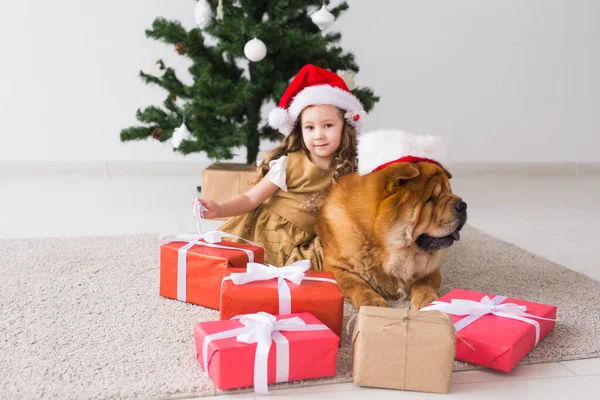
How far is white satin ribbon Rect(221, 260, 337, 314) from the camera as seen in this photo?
134cm

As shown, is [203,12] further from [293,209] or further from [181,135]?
[293,209]

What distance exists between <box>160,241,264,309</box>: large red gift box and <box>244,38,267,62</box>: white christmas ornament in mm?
1143

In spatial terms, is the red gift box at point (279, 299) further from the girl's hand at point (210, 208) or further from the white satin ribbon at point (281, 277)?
the girl's hand at point (210, 208)

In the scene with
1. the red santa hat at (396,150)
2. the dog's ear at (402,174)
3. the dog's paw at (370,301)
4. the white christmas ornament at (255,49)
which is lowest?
the dog's paw at (370,301)

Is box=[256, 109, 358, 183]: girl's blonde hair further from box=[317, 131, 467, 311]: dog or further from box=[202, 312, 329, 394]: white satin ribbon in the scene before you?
box=[202, 312, 329, 394]: white satin ribbon

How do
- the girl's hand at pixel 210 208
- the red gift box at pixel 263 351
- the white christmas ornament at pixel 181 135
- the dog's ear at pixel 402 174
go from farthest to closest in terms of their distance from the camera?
the white christmas ornament at pixel 181 135
the girl's hand at pixel 210 208
the dog's ear at pixel 402 174
the red gift box at pixel 263 351

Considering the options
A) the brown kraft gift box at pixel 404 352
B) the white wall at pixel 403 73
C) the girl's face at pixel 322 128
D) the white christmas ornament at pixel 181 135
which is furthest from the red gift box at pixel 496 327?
the white wall at pixel 403 73

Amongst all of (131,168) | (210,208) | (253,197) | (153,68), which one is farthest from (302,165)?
(131,168)

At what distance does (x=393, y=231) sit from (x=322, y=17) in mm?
1404

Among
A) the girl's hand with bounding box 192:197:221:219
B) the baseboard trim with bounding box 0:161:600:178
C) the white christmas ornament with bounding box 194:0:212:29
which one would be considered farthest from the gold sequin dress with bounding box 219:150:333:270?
the baseboard trim with bounding box 0:161:600:178

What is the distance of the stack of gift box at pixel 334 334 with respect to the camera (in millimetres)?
1142

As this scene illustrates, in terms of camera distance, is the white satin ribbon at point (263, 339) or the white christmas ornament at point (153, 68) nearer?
the white satin ribbon at point (263, 339)

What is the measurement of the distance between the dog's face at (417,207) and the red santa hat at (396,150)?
0.03m

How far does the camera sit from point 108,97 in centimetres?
374
